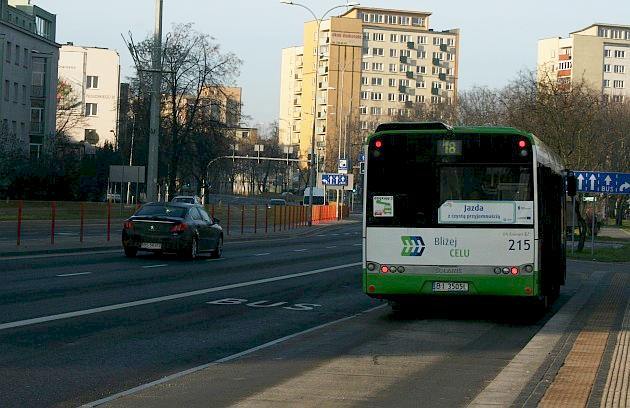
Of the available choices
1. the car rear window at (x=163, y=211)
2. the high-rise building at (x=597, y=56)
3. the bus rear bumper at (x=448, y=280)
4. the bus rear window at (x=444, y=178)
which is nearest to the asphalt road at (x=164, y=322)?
the bus rear bumper at (x=448, y=280)

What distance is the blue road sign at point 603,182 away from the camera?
41.5m

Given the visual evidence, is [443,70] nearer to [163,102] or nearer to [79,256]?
[163,102]

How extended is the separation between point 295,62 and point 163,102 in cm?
11320

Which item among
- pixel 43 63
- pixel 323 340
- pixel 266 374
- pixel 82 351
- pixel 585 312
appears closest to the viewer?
pixel 266 374

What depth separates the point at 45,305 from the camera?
1675cm

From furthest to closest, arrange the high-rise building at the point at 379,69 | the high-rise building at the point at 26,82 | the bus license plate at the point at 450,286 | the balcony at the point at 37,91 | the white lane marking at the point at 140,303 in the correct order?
the high-rise building at the point at 379,69
the balcony at the point at 37,91
the high-rise building at the point at 26,82
the bus license plate at the point at 450,286
the white lane marking at the point at 140,303

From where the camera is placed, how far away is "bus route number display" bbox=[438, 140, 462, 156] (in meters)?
16.7

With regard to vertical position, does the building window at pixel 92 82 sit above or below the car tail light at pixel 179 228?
above

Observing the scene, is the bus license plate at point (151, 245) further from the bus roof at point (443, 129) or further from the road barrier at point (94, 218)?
the bus roof at point (443, 129)

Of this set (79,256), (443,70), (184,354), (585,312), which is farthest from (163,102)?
(443,70)

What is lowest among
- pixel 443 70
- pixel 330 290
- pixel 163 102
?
pixel 330 290

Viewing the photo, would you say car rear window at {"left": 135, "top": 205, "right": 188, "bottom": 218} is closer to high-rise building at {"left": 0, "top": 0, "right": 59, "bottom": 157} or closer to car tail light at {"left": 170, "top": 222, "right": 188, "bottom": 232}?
car tail light at {"left": 170, "top": 222, "right": 188, "bottom": 232}

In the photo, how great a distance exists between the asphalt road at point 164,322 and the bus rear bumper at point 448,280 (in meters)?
0.48

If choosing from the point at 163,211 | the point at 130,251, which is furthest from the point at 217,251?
the point at 130,251
